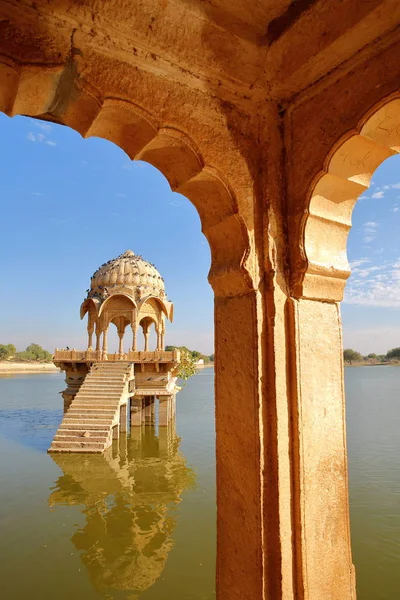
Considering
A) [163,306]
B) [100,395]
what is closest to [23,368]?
[163,306]

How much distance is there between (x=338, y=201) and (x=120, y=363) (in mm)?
13258

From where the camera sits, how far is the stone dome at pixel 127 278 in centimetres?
1630

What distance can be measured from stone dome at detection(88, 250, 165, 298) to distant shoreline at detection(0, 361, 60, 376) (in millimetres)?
56795

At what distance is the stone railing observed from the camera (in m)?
15.1

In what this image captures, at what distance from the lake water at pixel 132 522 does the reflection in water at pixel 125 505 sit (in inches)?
0.8

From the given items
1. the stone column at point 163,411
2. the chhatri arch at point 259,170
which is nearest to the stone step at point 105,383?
the stone column at point 163,411

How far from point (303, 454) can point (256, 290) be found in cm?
94

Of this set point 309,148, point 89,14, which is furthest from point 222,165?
point 89,14

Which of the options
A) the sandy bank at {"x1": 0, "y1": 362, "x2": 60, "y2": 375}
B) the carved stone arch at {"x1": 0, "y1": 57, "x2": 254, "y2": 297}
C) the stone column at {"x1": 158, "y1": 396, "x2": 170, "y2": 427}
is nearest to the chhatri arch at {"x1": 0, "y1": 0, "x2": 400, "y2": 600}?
the carved stone arch at {"x1": 0, "y1": 57, "x2": 254, "y2": 297}

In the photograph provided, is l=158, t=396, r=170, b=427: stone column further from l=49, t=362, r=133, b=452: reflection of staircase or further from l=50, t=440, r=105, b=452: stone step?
l=50, t=440, r=105, b=452: stone step

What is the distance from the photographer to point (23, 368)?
238 feet

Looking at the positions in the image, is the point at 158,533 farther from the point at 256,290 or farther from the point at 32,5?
the point at 32,5

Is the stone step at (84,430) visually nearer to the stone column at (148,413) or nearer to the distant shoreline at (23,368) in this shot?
the stone column at (148,413)

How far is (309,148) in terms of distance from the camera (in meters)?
2.37
